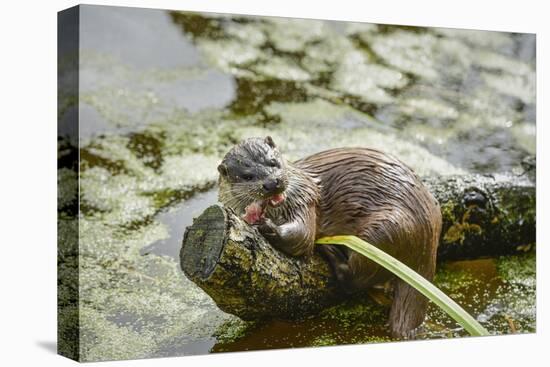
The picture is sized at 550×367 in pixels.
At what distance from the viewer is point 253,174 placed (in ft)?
15.2

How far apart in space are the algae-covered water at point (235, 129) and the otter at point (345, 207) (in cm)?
15

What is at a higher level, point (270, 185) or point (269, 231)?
point (270, 185)

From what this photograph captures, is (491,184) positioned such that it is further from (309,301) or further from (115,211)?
(115,211)

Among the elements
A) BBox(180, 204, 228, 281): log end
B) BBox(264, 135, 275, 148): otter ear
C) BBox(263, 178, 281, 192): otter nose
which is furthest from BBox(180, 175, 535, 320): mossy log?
BBox(264, 135, 275, 148): otter ear

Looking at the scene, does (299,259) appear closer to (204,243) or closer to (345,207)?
(345,207)

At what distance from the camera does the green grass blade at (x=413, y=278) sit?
15.7 ft

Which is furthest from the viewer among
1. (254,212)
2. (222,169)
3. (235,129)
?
(235,129)

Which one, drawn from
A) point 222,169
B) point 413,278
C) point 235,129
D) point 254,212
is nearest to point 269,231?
point 254,212

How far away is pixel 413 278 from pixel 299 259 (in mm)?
688

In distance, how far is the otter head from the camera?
4598 mm

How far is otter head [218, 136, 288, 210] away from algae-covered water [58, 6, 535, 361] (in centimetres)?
16

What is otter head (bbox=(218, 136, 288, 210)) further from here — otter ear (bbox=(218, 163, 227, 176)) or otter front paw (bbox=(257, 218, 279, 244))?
otter front paw (bbox=(257, 218, 279, 244))

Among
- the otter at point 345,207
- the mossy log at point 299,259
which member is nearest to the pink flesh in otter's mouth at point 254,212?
the otter at point 345,207

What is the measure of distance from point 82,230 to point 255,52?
137 cm
